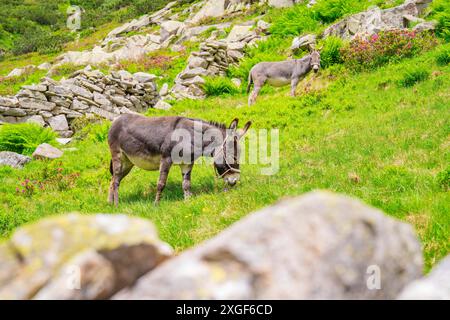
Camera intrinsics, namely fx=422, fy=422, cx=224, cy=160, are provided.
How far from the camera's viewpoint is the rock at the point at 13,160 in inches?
556

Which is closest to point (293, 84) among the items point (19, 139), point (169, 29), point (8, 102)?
point (19, 139)

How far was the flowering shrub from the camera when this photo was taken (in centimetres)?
1783

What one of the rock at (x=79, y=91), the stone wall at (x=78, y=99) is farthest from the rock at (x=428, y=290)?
the rock at (x=79, y=91)

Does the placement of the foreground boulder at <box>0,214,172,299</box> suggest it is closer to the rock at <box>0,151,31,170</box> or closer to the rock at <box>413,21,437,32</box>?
the rock at <box>0,151,31,170</box>

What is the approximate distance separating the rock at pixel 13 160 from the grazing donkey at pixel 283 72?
9560mm

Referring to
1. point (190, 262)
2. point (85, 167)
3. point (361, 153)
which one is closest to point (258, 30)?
point (85, 167)

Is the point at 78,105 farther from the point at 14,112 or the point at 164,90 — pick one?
the point at 164,90

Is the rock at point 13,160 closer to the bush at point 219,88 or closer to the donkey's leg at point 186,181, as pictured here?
the donkey's leg at point 186,181

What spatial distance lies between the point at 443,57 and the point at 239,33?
58.9 ft

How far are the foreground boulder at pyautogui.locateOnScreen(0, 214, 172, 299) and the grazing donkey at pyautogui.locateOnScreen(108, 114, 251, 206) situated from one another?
683 cm

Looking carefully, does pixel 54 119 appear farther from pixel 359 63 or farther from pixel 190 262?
pixel 190 262

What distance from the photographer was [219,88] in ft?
74.0

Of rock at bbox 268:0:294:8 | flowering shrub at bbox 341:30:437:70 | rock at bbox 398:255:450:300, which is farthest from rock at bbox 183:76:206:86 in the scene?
rock at bbox 398:255:450:300

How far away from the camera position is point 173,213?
25.1 feet
